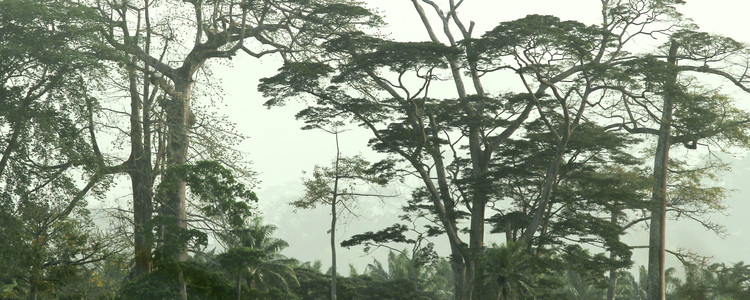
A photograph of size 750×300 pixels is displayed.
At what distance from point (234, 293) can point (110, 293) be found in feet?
12.6

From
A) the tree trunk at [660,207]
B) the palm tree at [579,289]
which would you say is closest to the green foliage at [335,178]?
the tree trunk at [660,207]

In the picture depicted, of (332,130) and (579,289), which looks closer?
(332,130)

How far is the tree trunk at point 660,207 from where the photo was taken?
23.6 m

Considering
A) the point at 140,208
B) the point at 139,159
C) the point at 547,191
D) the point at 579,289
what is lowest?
Answer: the point at 140,208

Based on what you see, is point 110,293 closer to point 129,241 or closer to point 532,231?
point 129,241

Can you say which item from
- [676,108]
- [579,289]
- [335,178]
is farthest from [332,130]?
[579,289]

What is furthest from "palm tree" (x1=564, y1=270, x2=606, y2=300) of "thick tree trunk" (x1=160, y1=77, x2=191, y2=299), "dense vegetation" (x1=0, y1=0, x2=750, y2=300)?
"thick tree trunk" (x1=160, y1=77, x2=191, y2=299)

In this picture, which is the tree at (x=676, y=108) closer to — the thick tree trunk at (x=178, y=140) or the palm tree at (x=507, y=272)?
the palm tree at (x=507, y=272)

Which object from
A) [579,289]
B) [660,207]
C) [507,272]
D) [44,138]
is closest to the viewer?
[44,138]

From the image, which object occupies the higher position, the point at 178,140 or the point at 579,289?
the point at 178,140

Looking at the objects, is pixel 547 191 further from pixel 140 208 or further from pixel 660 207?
pixel 140 208

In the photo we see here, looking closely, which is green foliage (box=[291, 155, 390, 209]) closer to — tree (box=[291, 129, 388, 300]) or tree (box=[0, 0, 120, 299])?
tree (box=[291, 129, 388, 300])

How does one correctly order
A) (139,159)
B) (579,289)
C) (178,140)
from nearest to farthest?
(178,140)
(139,159)
(579,289)

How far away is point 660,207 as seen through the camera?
24.1m
